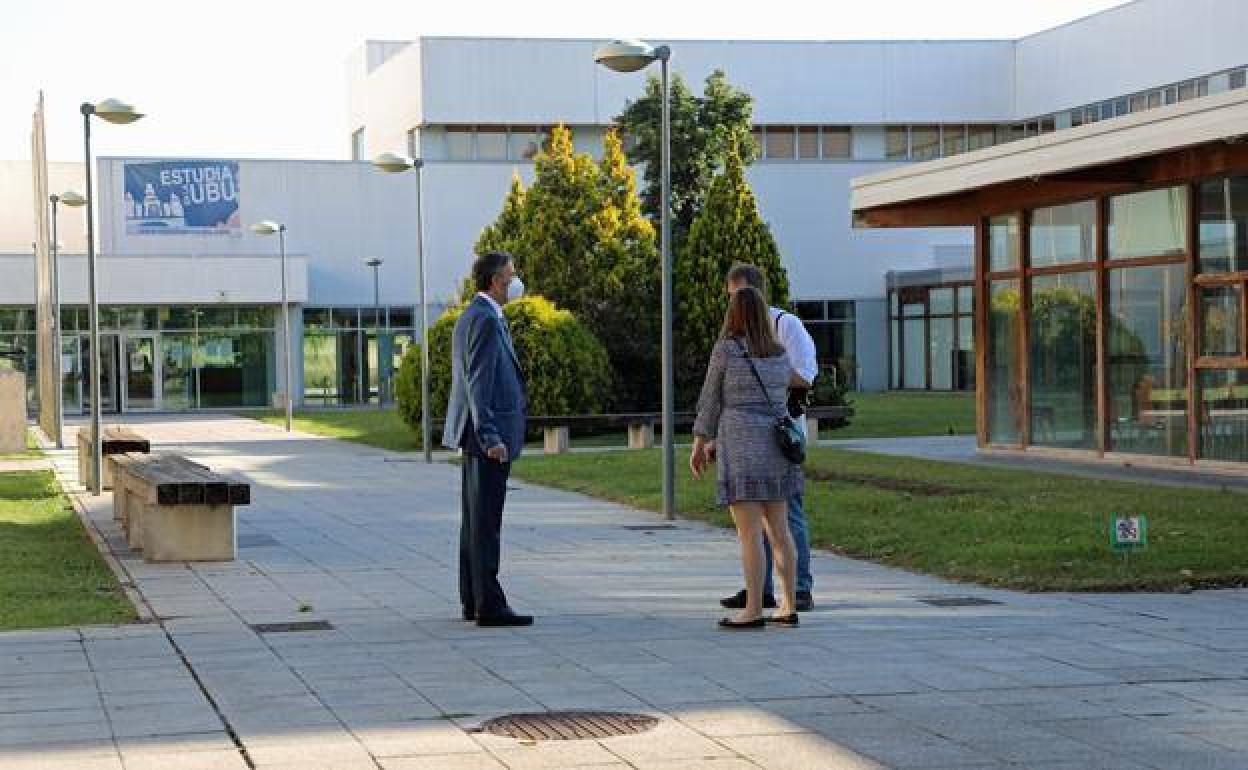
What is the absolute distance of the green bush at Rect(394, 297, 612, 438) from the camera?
31.2 meters

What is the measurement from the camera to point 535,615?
1038 centimetres

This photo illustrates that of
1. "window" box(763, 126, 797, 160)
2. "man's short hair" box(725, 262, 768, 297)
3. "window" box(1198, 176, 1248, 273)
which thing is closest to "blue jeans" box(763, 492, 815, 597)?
"man's short hair" box(725, 262, 768, 297)

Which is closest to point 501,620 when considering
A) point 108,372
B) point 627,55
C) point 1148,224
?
point 627,55

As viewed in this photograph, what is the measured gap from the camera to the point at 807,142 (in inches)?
2361

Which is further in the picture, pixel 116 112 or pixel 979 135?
pixel 979 135

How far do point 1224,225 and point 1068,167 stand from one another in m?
1.71

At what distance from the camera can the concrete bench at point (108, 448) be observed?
20750mm

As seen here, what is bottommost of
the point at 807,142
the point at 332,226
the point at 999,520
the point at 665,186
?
the point at 999,520

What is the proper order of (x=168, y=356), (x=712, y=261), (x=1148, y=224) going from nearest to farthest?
1. (x=1148, y=224)
2. (x=712, y=261)
3. (x=168, y=356)

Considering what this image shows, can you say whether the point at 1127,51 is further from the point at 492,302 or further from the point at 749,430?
the point at 749,430

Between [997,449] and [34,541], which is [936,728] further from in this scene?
[997,449]

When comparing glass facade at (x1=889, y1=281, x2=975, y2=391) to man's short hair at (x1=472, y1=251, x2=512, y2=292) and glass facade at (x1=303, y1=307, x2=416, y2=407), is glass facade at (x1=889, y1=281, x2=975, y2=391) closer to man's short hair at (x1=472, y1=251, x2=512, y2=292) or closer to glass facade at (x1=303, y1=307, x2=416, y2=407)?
glass facade at (x1=303, y1=307, x2=416, y2=407)

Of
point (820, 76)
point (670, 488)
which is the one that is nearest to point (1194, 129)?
point (670, 488)

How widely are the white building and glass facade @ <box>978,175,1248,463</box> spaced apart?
1195 inches
